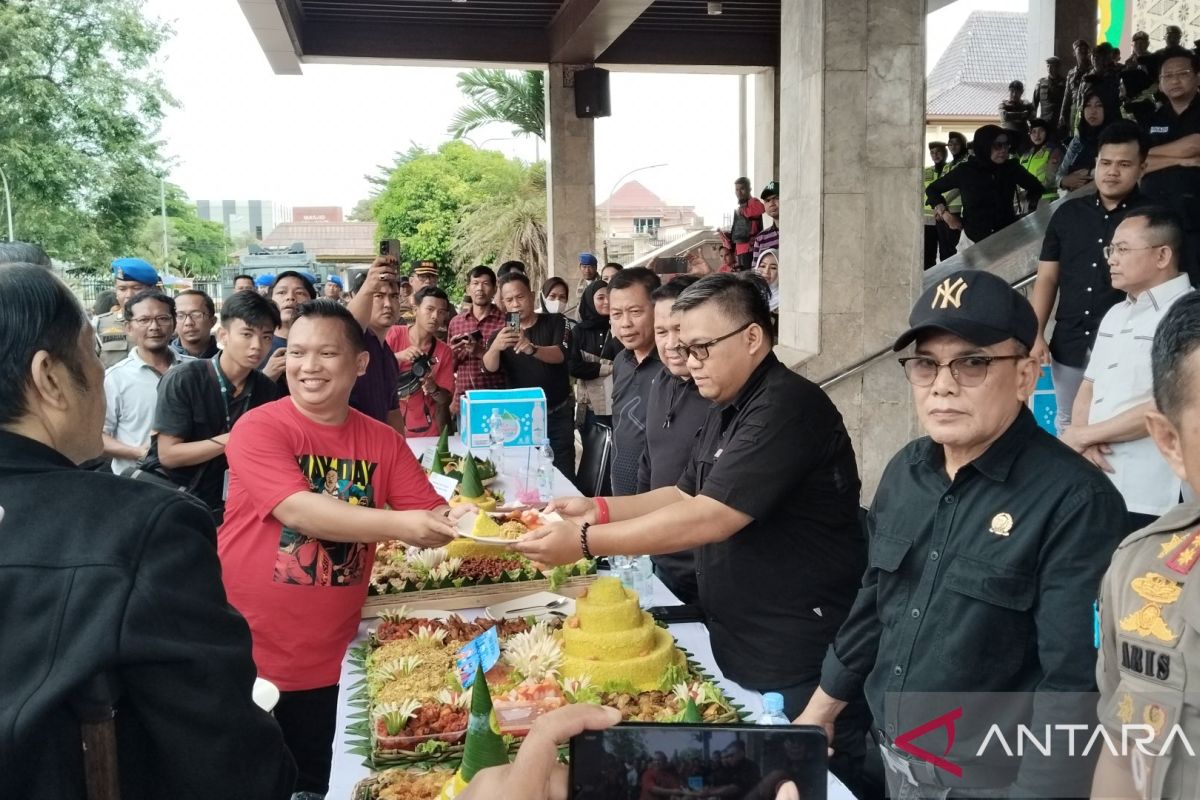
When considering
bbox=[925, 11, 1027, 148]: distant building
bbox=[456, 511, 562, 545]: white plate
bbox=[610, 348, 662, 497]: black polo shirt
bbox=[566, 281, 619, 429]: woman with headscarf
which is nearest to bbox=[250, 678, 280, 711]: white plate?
bbox=[456, 511, 562, 545]: white plate

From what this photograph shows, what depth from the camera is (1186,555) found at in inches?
54.2

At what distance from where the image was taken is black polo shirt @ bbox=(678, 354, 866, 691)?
2580 mm

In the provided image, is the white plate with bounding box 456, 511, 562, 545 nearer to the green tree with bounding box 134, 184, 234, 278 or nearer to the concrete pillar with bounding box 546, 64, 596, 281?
the concrete pillar with bounding box 546, 64, 596, 281

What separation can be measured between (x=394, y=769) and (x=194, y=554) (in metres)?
1.02

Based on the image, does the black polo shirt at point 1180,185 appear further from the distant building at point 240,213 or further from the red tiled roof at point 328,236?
the distant building at point 240,213

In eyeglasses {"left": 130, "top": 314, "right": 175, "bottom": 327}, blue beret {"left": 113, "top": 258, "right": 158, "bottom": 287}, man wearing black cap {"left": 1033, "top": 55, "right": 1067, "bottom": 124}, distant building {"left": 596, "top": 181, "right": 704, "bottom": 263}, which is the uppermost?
distant building {"left": 596, "top": 181, "right": 704, "bottom": 263}

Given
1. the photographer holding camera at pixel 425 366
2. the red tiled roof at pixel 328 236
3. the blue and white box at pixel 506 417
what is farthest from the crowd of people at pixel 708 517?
the red tiled roof at pixel 328 236

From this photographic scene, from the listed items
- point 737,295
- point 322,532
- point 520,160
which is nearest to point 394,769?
point 322,532

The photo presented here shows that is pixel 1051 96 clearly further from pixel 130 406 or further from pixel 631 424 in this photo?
pixel 130 406

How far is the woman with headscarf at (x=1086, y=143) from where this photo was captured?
7.68 metres

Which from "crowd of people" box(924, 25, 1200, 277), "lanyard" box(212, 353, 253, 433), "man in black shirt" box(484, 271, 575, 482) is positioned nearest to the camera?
"lanyard" box(212, 353, 253, 433)

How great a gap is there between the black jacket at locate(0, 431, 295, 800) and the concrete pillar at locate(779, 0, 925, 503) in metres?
5.37

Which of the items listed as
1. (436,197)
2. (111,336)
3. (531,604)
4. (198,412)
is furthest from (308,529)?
(436,197)

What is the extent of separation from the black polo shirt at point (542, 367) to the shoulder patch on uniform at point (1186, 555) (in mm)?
5422
